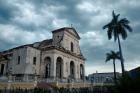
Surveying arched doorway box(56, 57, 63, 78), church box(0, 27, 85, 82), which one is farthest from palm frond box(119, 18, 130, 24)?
arched doorway box(56, 57, 63, 78)

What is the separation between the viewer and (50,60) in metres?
40.0

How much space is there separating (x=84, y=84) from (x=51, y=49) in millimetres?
10087

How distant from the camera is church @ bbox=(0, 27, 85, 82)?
37.1 m

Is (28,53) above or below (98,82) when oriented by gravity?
above

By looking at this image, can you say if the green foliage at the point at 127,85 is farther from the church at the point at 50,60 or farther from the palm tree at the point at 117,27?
the palm tree at the point at 117,27

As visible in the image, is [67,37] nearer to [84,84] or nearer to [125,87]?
[84,84]

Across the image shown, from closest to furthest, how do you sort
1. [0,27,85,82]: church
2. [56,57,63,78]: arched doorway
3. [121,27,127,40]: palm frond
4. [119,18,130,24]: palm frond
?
[121,27,127,40]: palm frond, [0,27,85,82]: church, [119,18,130,24]: palm frond, [56,57,63,78]: arched doorway

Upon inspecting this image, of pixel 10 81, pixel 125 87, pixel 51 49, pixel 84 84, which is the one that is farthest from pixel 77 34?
pixel 125 87

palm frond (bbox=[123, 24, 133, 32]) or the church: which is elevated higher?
palm frond (bbox=[123, 24, 133, 32])

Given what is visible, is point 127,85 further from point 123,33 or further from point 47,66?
point 47,66

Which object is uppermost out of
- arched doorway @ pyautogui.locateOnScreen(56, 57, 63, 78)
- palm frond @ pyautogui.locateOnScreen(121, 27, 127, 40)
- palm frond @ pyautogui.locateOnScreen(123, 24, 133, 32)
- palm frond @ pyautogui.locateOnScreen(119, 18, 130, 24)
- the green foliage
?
palm frond @ pyautogui.locateOnScreen(119, 18, 130, 24)

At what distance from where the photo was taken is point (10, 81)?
89.6 feet

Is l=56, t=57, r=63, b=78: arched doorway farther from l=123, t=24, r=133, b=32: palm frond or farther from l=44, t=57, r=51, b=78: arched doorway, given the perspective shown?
l=123, t=24, r=133, b=32: palm frond

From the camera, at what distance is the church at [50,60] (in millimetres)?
37097
